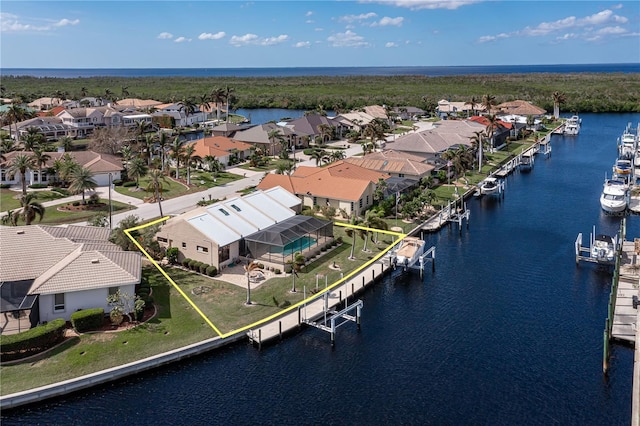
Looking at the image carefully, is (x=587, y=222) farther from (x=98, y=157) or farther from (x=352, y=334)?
(x=98, y=157)

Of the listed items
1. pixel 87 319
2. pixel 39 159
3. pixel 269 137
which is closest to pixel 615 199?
pixel 269 137

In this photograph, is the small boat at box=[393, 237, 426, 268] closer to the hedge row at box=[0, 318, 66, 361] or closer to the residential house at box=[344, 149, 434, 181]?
the residential house at box=[344, 149, 434, 181]

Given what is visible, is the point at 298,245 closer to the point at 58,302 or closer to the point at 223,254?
the point at 223,254

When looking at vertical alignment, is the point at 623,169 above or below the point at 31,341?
above

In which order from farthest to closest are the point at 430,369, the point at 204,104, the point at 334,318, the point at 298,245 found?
the point at 204,104 → the point at 298,245 → the point at 334,318 → the point at 430,369

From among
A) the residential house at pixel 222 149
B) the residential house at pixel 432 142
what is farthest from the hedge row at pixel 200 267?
the residential house at pixel 432 142

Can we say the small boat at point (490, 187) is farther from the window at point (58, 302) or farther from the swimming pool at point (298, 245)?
the window at point (58, 302)

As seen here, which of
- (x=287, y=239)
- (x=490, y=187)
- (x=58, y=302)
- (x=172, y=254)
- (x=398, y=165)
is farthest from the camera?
(x=398, y=165)
